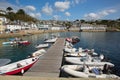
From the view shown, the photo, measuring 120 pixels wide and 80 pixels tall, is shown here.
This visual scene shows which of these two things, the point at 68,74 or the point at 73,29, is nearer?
the point at 68,74

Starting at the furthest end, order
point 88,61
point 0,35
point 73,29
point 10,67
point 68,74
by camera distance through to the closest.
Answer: point 73,29 → point 0,35 → point 88,61 → point 10,67 → point 68,74

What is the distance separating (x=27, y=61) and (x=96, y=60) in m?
11.3

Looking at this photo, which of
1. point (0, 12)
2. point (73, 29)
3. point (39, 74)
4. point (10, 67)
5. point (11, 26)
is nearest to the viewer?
point (39, 74)

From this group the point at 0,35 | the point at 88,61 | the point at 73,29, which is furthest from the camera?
the point at 73,29

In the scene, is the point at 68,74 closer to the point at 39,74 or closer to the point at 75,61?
the point at 39,74

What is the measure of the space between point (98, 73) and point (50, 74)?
627 cm

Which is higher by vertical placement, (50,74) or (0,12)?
(0,12)

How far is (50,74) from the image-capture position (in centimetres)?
1842

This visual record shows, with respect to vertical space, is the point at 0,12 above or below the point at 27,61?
above

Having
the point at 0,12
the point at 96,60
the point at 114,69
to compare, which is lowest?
the point at 114,69

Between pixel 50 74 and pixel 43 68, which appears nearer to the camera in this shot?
pixel 50 74

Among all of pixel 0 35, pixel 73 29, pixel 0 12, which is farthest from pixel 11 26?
pixel 73 29

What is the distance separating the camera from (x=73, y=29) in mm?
198625

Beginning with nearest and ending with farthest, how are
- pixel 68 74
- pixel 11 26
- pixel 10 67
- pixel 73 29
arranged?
pixel 68 74, pixel 10 67, pixel 11 26, pixel 73 29
